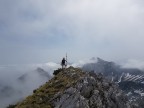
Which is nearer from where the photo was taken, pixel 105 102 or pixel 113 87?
pixel 105 102

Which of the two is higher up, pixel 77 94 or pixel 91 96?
pixel 77 94

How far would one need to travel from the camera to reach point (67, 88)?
5484 centimetres

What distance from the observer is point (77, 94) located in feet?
171

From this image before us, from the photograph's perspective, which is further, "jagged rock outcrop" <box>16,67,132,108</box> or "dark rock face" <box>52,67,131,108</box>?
"jagged rock outcrop" <box>16,67,132,108</box>

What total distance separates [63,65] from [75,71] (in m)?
7.09

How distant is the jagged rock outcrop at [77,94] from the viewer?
51.0m

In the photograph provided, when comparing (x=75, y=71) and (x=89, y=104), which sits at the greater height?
(x=75, y=71)

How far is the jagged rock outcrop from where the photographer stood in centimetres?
5100

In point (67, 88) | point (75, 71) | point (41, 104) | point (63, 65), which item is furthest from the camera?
point (63, 65)

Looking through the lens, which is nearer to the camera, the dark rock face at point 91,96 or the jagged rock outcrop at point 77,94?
the dark rock face at point 91,96

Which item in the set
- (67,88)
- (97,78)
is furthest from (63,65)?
(67,88)

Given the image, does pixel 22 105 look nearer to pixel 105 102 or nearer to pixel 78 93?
pixel 78 93

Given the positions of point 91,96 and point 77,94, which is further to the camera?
point 91,96

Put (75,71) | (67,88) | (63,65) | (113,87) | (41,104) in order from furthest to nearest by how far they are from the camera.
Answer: (63,65) → (75,71) → (113,87) → (67,88) → (41,104)
